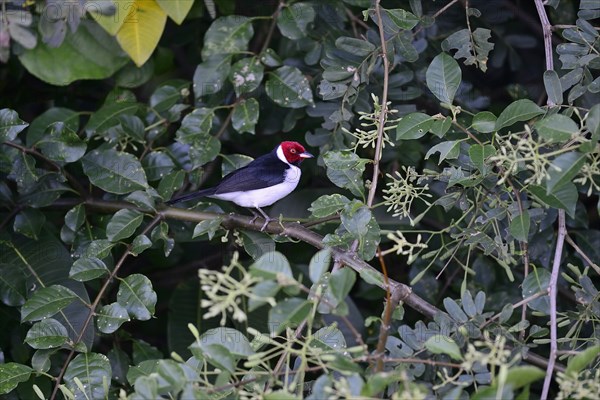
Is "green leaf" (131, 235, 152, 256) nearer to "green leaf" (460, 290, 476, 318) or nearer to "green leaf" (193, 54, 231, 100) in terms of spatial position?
"green leaf" (193, 54, 231, 100)

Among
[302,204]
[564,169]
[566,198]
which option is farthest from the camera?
[302,204]

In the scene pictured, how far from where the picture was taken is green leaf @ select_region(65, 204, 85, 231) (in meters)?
3.14

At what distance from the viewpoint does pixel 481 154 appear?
92.4 inches

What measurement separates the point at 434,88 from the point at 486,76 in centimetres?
231

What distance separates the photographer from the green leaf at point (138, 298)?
2622mm

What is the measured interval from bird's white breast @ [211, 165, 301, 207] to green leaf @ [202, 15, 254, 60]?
61 centimetres

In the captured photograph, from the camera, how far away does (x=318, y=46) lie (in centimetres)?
348

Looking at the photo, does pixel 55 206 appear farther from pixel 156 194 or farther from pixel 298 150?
pixel 298 150

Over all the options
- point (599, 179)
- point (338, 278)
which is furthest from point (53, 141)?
point (599, 179)

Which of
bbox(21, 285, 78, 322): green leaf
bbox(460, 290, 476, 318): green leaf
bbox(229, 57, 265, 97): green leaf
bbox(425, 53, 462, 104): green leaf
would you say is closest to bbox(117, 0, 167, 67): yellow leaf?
bbox(229, 57, 265, 97): green leaf

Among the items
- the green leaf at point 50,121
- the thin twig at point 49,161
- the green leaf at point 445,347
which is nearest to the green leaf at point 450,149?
the green leaf at point 445,347

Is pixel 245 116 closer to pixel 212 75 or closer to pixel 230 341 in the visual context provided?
pixel 212 75

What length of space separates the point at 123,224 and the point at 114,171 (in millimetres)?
343

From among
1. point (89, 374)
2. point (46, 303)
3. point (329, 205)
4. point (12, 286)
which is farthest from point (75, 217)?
point (329, 205)
